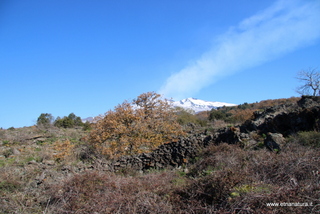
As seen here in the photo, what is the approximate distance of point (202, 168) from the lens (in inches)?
268

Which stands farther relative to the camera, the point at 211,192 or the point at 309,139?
the point at 309,139

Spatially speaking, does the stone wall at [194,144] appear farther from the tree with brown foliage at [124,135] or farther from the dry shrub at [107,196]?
the dry shrub at [107,196]

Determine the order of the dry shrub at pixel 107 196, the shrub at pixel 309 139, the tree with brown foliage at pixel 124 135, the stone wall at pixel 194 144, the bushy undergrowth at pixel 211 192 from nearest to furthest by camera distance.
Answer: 1. the bushy undergrowth at pixel 211 192
2. the dry shrub at pixel 107 196
3. the shrub at pixel 309 139
4. the stone wall at pixel 194 144
5. the tree with brown foliage at pixel 124 135

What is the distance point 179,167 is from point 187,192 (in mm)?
4261

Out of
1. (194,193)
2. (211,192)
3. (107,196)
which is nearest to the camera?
(211,192)

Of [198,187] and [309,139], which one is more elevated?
[309,139]

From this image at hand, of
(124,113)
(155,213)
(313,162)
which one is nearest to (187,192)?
(155,213)

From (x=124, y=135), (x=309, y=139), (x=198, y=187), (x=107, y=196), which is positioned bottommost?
(x=107, y=196)

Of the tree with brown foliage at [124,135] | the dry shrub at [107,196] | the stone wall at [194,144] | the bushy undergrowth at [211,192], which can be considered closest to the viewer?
the bushy undergrowth at [211,192]

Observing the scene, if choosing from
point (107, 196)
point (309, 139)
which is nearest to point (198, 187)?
point (107, 196)

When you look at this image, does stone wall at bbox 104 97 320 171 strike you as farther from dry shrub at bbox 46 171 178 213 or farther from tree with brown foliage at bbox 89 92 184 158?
dry shrub at bbox 46 171 178 213

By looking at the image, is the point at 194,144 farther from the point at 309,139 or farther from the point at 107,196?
→ the point at 107,196

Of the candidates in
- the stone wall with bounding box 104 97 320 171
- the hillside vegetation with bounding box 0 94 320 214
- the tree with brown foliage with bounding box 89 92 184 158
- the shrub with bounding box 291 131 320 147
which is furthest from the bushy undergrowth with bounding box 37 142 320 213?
the tree with brown foliage with bounding box 89 92 184 158

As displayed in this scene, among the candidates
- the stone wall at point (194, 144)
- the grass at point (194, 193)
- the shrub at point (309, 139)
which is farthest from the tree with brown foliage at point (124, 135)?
the shrub at point (309, 139)
